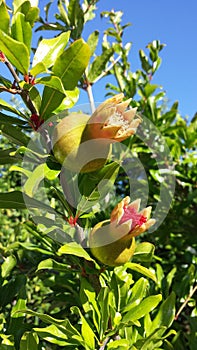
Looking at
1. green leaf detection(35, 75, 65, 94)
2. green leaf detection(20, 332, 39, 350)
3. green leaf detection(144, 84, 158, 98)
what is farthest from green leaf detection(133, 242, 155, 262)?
green leaf detection(144, 84, 158, 98)

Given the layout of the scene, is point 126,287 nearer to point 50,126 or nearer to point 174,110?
point 50,126

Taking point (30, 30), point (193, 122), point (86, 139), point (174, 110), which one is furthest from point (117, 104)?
point (193, 122)

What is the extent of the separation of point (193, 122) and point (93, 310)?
4.49 feet

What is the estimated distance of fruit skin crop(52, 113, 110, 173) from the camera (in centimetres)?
69

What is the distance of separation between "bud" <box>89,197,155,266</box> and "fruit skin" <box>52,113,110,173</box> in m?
0.10

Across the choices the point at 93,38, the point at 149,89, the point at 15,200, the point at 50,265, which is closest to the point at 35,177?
the point at 15,200

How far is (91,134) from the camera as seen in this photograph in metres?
0.70

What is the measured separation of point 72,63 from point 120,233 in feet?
0.98

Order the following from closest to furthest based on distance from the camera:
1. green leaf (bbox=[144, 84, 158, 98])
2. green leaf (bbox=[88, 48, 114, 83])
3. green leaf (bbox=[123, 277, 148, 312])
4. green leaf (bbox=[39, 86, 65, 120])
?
1. green leaf (bbox=[39, 86, 65, 120])
2. green leaf (bbox=[123, 277, 148, 312])
3. green leaf (bbox=[88, 48, 114, 83])
4. green leaf (bbox=[144, 84, 158, 98])

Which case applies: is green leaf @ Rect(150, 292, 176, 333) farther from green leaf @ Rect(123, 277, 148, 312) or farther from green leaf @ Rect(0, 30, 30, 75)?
green leaf @ Rect(0, 30, 30, 75)

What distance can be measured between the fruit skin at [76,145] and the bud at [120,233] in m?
0.10

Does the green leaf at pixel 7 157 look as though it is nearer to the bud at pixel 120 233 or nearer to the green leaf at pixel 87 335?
the bud at pixel 120 233

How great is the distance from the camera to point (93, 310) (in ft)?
2.65

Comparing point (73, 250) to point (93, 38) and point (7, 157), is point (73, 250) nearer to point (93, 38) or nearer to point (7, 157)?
point (7, 157)
